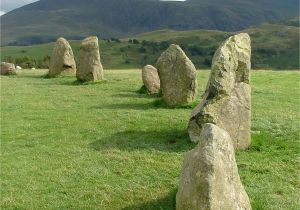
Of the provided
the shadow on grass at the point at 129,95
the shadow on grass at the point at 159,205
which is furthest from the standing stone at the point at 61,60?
the shadow on grass at the point at 159,205

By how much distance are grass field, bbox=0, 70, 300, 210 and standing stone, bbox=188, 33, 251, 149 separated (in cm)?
64

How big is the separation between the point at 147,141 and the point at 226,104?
3.18 metres

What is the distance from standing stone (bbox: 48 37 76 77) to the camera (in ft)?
128

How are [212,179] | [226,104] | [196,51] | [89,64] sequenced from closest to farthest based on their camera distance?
[212,179] < [226,104] < [89,64] < [196,51]

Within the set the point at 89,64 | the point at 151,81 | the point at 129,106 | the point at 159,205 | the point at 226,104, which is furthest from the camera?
the point at 89,64

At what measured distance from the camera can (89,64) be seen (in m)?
34.1

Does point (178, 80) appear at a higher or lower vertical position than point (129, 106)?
higher

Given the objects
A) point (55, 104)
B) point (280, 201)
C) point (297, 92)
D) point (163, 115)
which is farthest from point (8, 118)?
point (297, 92)

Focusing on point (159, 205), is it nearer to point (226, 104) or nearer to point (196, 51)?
point (226, 104)

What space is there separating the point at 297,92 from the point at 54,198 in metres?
22.3

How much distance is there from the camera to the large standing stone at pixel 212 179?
9625 millimetres

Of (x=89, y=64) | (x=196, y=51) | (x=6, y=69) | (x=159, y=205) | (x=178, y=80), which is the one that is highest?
(x=178, y=80)

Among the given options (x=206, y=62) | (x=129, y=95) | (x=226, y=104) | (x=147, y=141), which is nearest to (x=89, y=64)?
(x=129, y=95)

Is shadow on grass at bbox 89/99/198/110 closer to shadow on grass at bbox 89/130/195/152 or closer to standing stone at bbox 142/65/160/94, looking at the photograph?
standing stone at bbox 142/65/160/94
